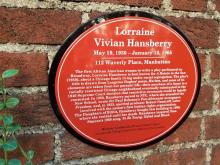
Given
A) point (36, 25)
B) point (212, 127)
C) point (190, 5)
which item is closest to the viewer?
point (36, 25)

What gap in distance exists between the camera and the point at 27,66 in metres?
0.81

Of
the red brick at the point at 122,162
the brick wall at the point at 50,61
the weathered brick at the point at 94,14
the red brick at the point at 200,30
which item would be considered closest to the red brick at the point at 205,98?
the brick wall at the point at 50,61

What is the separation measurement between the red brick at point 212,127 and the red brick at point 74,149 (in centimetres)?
34

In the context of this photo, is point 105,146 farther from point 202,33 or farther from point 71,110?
point 202,33

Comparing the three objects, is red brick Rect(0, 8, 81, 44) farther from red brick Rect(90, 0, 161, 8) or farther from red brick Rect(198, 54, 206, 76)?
red brick Rect(198, 54, 206, 76)

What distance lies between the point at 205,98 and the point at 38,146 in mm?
482

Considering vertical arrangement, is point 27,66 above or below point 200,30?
below

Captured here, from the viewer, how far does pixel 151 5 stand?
910 mm

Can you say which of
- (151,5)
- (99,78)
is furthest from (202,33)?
(99,78)

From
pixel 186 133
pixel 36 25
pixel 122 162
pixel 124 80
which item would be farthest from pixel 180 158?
pixel 36 25

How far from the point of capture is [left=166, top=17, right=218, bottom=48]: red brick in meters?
0.95

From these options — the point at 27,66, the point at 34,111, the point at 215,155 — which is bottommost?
the point at 215,155

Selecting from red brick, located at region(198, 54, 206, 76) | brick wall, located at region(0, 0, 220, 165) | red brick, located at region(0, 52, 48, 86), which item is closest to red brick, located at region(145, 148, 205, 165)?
brick wall, located at region(0, 0, 220, 165)

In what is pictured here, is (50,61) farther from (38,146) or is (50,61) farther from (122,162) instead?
(122,162)
